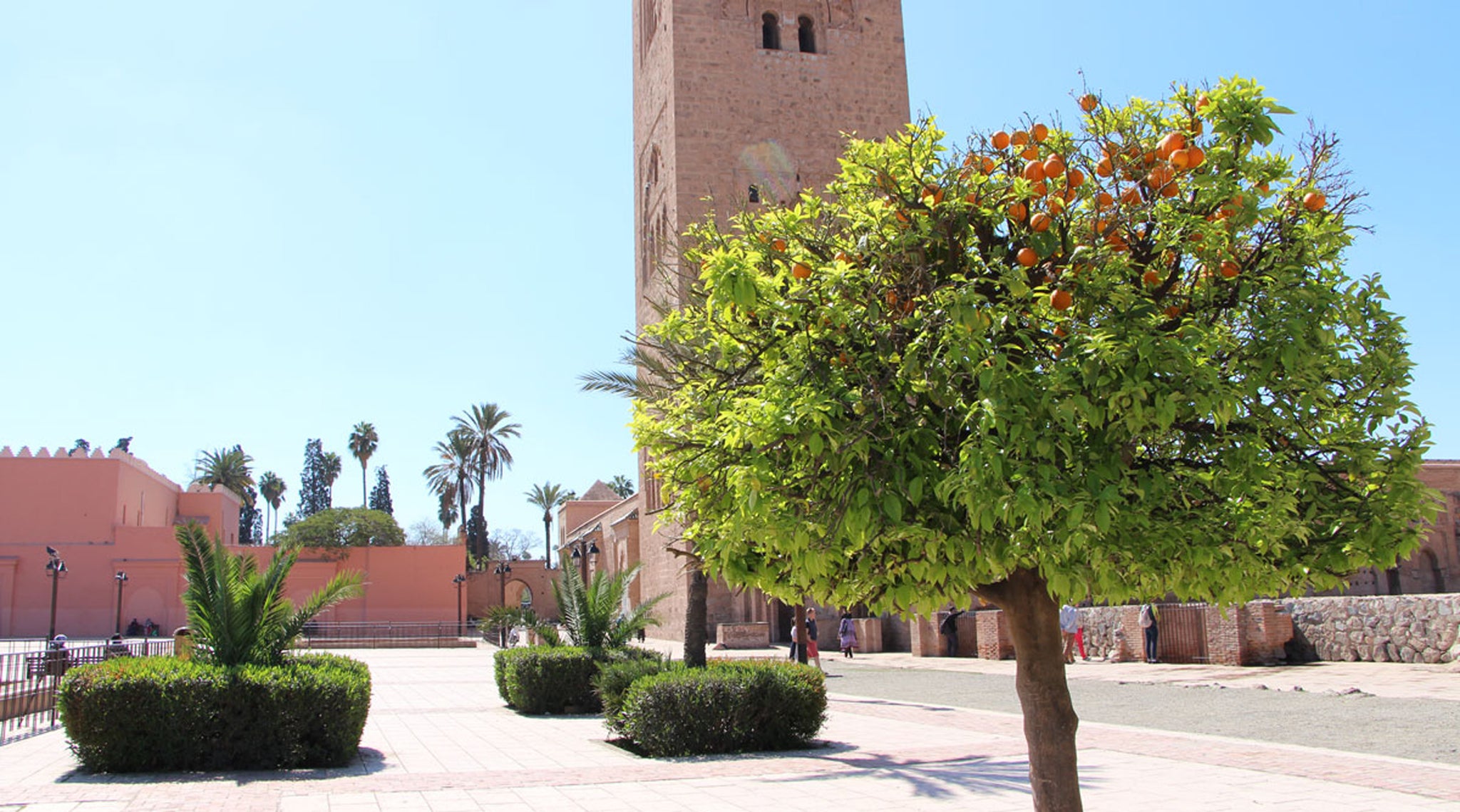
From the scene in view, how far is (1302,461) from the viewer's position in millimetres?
3887

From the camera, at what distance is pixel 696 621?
15.1 m

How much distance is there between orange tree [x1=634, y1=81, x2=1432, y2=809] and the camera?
3533 millimetres

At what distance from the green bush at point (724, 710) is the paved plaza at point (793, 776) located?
0.31 metres

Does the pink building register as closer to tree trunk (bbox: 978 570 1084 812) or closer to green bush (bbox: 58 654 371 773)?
green bush (bbox: 58 654 371 773)

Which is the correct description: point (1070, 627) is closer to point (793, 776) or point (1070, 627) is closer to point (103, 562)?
point (793, 776)

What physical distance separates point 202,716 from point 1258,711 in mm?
11066

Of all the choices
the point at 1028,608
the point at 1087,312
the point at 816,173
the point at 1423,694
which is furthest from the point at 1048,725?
the point at 816,173

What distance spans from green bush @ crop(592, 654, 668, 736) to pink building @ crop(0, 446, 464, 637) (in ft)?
A: 95.5

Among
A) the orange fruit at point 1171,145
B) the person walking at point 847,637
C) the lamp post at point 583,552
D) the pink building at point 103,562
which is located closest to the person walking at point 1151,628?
the person walking at point 847,637

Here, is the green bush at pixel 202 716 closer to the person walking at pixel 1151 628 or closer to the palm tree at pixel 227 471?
the person walking at pixel 1151 628

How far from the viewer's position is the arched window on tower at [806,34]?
3186cm

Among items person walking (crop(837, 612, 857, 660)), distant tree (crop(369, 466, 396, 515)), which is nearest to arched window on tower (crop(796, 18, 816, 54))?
person walking (crop(837, 612, 857, 660))

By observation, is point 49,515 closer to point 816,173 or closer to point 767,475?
point 816,173

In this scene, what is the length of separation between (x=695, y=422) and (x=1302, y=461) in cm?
232
